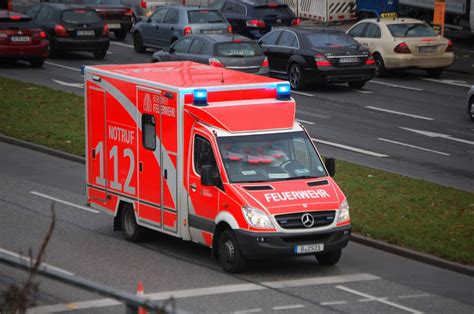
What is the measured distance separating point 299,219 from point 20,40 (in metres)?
21.8

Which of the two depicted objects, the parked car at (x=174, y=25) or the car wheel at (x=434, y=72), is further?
the parked car at (x=174, y=25)

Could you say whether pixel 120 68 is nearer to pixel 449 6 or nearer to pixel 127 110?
pixel 127 110

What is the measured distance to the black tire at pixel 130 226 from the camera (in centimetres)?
1575

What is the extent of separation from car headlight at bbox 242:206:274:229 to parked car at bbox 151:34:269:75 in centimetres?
1570

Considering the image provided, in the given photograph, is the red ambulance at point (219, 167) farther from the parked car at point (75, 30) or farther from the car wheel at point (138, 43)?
the car wheel at point (138, 43)

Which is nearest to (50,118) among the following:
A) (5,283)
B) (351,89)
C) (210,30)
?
(351,89)

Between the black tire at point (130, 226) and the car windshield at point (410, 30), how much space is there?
19245 mm

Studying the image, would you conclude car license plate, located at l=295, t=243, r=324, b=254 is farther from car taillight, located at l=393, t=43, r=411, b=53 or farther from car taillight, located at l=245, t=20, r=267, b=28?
car taillight, located at l=245, t=20, r=267, b=28

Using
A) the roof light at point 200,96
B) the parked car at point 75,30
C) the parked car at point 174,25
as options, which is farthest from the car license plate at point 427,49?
the roof light at point 200,96

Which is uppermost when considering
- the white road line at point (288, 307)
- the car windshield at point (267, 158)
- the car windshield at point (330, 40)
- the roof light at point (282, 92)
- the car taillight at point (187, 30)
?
the roof light at point (282, 92)

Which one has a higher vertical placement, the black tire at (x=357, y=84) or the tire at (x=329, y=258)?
the tire at (x=329, y=258)

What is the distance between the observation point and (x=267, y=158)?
47.5 feet

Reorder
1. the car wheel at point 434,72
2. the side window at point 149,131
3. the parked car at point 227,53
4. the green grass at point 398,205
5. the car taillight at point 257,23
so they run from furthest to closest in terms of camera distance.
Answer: the car taillight at point 257,23
the car wheel at point 434,72
the parked car at point 227,53
the green grass at point 398,205
the side window at point 149,131

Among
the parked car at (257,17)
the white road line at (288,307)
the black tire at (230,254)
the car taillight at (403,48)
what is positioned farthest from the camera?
the parked car at (257,17)
